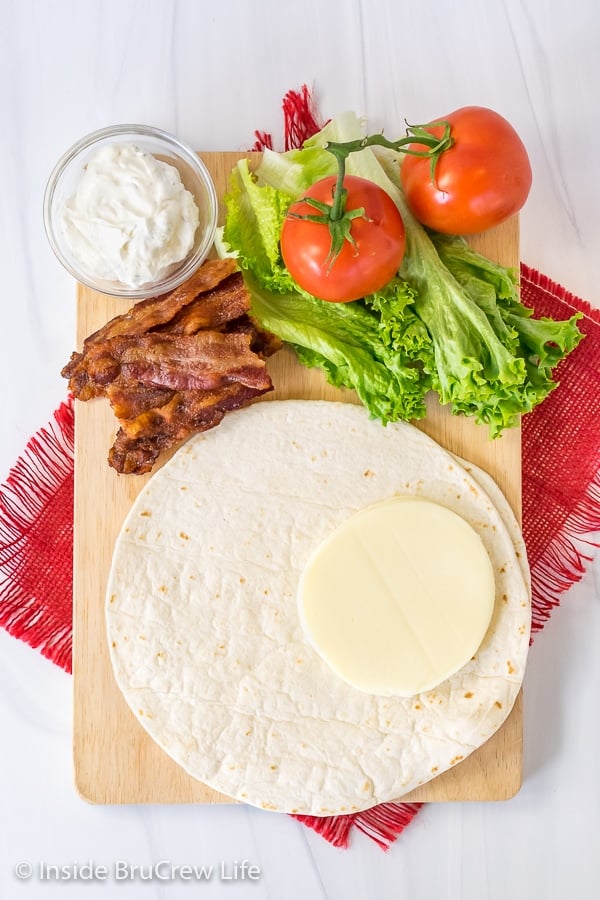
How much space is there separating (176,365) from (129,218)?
1.54 feet

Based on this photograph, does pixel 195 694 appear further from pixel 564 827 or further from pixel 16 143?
pixel 16 143

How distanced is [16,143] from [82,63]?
373 mm

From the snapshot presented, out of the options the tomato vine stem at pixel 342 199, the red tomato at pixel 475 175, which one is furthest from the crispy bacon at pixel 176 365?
the red tomato at pixel 475 175

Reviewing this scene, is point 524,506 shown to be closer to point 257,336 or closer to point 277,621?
point 277,621

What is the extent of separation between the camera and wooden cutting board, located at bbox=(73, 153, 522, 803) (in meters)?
2.80

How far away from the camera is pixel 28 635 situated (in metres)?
2.94

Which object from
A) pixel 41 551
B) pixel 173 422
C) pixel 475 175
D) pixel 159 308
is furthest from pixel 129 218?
pixel 41 551

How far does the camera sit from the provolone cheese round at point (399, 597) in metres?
2.71

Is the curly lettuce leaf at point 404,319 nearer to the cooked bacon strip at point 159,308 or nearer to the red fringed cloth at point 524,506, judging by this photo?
the cooked bacon strip at point 159,308

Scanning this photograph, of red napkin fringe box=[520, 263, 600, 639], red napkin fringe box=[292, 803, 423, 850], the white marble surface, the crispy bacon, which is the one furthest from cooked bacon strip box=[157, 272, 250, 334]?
red napkin fringe box=[292, 803, 423, 850]

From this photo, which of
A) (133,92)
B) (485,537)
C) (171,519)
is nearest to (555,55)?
(133,92)

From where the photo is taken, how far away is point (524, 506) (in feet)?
9.77

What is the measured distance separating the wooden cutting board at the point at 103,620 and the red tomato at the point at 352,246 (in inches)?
16.0

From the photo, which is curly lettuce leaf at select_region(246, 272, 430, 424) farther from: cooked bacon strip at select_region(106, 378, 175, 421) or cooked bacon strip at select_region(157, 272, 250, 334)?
cooked bacon strip at select_region(106, 378, 175, 421)
